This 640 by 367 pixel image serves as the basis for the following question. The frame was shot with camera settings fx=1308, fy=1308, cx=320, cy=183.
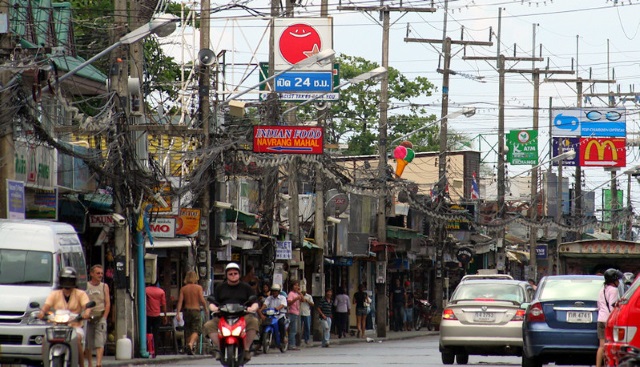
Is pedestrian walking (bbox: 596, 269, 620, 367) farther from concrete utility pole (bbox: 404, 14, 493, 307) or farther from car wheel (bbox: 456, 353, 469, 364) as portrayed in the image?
concrete utility pole (bbox: 404, 14, 493, 307)

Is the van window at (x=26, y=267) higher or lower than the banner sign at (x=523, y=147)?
lower

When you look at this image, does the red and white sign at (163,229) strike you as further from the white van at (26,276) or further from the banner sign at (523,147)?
the banner sign at (523,147)

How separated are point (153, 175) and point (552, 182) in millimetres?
64526

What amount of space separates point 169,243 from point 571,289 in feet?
47.9

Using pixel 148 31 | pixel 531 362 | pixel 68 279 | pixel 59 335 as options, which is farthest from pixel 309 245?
pixel 59 335

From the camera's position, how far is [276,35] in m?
35.2

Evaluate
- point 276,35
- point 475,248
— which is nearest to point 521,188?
point 475,248

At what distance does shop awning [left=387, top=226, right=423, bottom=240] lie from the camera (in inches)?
2135

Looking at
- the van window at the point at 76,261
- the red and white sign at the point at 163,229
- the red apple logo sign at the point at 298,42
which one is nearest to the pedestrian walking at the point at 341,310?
the red apple logo sign at the point at 298,42

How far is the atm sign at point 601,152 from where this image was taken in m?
70.5

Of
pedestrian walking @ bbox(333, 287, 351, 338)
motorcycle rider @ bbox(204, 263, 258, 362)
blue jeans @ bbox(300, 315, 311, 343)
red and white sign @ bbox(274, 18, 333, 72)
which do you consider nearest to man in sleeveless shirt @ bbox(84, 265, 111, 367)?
motorcycle rider @ bbox(204, 263, 258, 362)

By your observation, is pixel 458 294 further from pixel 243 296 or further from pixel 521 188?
pixel 521 188

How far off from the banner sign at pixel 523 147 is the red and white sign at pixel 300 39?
27.2m

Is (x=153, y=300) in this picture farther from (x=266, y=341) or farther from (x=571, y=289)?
(x=571, y=289)
